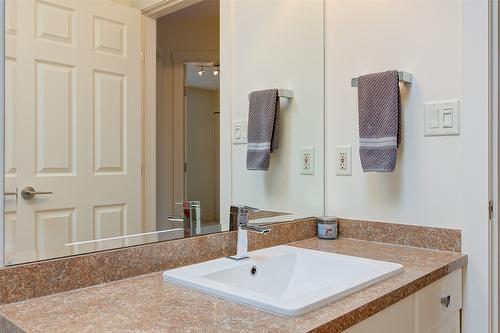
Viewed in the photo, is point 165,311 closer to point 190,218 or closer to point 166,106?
point 190,218

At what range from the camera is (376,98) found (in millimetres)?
1499

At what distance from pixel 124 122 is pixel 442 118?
1026 mm

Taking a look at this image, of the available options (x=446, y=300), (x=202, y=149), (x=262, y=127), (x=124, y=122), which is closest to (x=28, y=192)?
(x=124, y=122)

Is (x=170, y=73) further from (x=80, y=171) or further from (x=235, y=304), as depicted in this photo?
(x=235, y=304)

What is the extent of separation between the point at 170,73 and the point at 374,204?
0.90 metres

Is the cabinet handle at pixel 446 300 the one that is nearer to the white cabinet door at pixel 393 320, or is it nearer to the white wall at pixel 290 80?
the white cabinet door at pixel 393 320

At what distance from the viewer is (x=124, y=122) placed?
1.13m

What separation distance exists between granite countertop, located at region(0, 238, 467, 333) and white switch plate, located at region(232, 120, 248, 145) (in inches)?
23.5

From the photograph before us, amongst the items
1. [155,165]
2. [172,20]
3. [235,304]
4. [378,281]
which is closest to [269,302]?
[235,304]

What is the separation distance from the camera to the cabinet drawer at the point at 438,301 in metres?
1.11

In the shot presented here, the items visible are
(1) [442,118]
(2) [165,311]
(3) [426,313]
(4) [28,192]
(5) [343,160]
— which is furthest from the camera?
(5) [343,160]

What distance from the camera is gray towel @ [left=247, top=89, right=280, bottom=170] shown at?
158 centimetres

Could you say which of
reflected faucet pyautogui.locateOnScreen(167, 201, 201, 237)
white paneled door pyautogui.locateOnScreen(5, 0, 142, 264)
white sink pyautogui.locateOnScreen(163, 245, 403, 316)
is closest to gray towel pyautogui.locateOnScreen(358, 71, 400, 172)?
white sink pyautogui.locateOnScreen(163, 245, 403, 316)

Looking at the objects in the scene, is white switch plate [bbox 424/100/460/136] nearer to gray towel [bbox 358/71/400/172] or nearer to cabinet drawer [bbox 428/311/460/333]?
gray towel [bbox 358/71/400/172]
